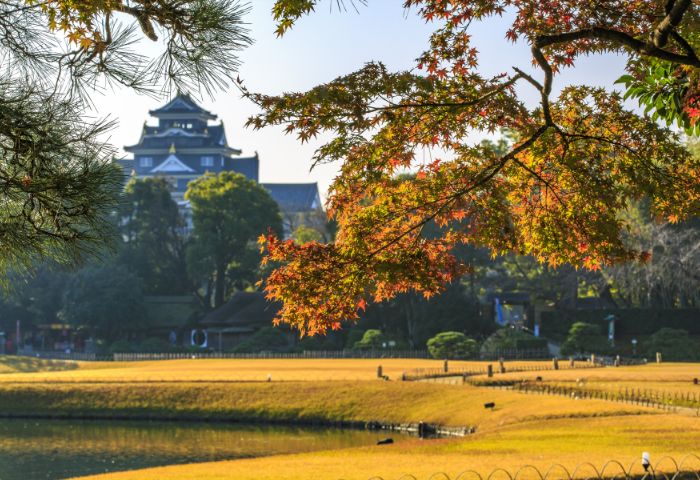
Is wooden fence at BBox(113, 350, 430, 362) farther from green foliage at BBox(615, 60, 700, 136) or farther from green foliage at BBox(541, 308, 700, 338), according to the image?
green foliage at BBox(615, 60, 700, 136)

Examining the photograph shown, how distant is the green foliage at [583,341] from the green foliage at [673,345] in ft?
10.1

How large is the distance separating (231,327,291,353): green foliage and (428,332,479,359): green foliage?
12846mm

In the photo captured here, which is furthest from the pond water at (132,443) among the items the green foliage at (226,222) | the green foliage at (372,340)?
the green foliage at (226,222)

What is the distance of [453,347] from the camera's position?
2682 inches

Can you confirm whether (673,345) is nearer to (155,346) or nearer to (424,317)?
(424,317)

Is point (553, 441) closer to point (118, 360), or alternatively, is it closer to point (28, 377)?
point (28, 377)

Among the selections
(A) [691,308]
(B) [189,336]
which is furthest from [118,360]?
(A) [691,308]

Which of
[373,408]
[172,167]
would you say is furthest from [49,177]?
[172,167]

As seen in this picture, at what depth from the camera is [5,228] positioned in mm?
11938

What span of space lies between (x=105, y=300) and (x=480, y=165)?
70.9 m

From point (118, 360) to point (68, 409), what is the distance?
29.4m

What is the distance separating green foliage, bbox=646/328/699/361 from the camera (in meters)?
65.6

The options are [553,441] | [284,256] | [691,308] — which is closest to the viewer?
[284,256]

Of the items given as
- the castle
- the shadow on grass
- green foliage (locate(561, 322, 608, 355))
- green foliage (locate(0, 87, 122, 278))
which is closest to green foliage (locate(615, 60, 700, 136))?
green foliage (locate(0, 87, 122, 278))
